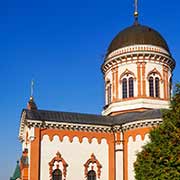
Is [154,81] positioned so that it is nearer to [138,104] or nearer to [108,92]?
[138,104]

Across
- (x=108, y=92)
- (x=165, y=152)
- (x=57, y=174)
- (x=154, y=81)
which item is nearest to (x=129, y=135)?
(x=57, y=174)

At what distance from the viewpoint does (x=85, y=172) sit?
107 ft

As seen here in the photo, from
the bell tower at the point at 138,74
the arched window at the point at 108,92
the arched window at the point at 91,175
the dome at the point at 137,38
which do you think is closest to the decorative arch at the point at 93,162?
the arched window at the point at 91,175

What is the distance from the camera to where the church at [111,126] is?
3159 cm

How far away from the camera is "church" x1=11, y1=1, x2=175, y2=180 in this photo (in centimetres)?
3159

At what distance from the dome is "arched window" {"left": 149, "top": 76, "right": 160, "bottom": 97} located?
3.50 m

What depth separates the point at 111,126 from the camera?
3403cm

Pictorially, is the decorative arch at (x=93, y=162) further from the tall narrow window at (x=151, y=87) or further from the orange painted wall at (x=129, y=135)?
the tall narrow window at (x=151, y=87)

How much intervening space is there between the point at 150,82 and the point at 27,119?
12499mm

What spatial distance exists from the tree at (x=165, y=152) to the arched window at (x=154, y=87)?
1403 centimetres

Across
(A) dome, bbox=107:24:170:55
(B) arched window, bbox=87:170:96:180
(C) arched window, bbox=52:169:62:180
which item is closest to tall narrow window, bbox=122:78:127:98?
(A) dome, bbox=107:24:170:55

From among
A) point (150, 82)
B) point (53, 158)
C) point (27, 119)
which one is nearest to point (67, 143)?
point (53, 158)

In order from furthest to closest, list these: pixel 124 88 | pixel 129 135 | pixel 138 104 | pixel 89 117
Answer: pixel 124 88 < pixel 138 104 < pixel 89 117 < pixel 129 135

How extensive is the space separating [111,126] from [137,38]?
962 centimetres
